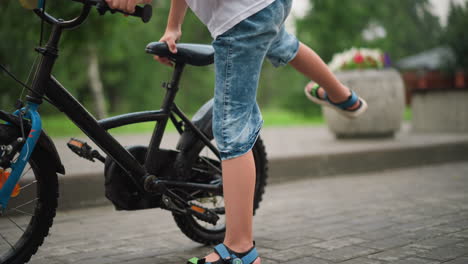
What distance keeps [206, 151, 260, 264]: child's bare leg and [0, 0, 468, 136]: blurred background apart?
6.59 ft

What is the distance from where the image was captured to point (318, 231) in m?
3.44

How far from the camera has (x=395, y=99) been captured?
26.5 feet

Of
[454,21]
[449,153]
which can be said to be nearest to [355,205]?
[449,153]

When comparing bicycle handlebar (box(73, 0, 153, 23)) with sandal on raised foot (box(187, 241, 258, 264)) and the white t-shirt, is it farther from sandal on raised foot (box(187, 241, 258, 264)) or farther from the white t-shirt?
sandal on raised foot (box(187, 241, 258, 264))

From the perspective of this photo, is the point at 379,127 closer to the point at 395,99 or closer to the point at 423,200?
the point at 395,99

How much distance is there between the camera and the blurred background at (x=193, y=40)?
7242mm

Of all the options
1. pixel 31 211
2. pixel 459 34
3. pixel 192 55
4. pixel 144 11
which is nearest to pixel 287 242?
pixel 192 55

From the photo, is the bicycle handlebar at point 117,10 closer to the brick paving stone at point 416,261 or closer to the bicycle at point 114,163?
the bicycle at point 114,163

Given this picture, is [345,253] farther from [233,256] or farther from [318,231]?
[233,256]

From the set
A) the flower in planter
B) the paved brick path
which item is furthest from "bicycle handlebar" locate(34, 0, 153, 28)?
the flower in planter

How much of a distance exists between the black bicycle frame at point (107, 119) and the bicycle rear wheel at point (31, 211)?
0.23 meters

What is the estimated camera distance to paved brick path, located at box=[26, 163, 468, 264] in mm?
2869

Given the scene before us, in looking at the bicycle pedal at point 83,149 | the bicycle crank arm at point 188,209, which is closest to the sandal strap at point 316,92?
the bicycle crank arm at point 188,209

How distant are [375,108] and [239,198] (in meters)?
5.88
